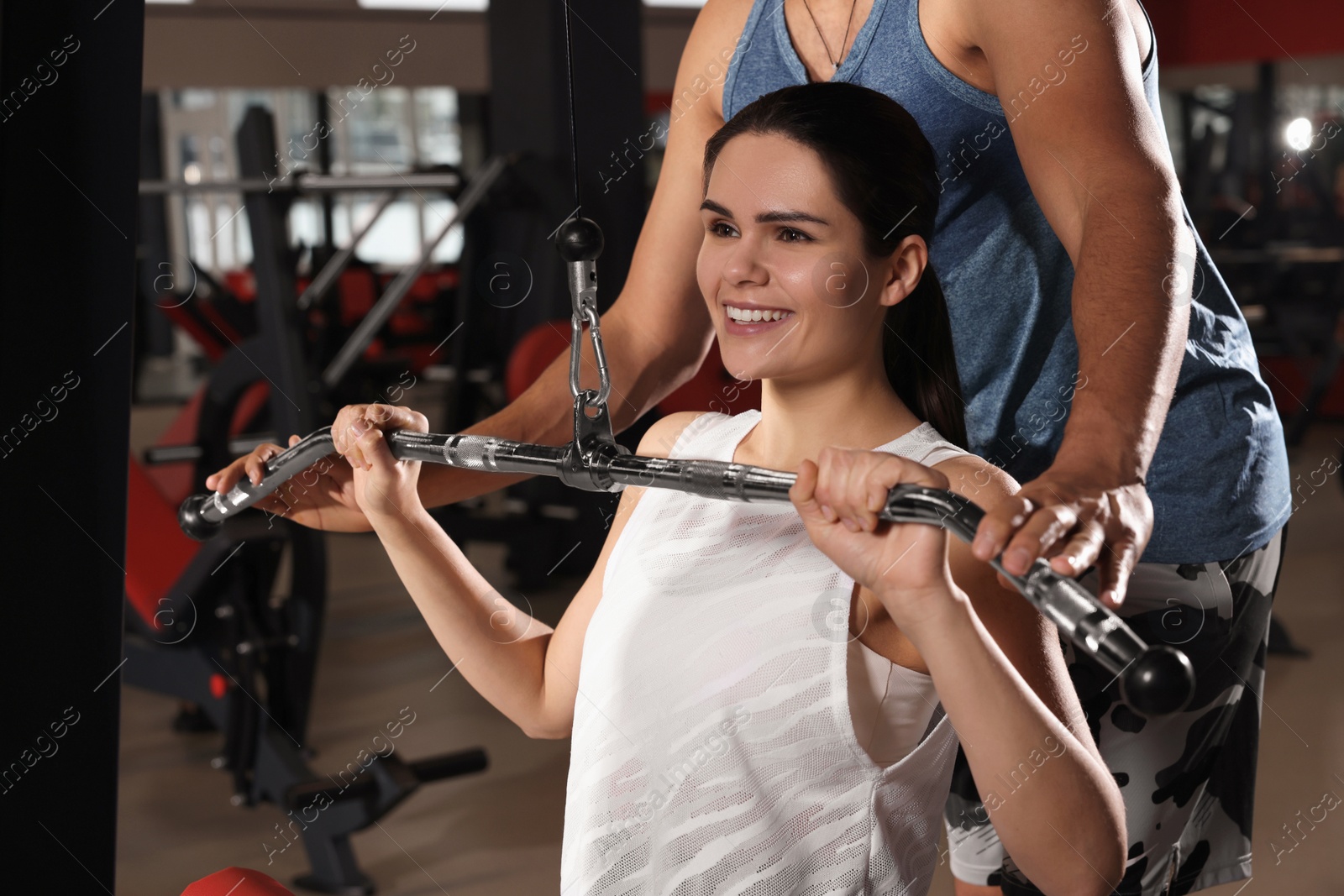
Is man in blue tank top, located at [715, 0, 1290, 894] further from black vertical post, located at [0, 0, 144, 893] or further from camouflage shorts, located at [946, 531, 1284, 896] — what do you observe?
black vertical post, located at [0, 0, 144, 893]

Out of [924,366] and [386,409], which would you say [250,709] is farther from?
[924,366]

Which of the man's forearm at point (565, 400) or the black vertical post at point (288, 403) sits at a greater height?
the man's forearm at point (565, 400)

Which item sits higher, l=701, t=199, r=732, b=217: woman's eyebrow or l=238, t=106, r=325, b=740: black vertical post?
l=701, t=199, r=732, b=217: woman's eyebrow

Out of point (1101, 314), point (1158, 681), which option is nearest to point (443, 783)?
point (1101, 314)

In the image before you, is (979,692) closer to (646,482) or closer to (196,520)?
(646,482)

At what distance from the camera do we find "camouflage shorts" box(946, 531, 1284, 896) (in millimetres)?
1306

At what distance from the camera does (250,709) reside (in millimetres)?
3156

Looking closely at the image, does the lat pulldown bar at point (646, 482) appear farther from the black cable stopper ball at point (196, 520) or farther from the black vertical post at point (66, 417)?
the black vertical post at point (66, 417)

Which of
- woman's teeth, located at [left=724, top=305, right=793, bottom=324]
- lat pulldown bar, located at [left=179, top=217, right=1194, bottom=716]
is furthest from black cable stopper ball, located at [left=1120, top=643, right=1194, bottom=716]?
woman's teeth, located at [left=724, top=305, right=793, bottom=324]

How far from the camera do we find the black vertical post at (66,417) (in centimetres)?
103

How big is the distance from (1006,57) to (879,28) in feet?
0.59

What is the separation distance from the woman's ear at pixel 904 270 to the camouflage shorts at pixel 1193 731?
372 mm

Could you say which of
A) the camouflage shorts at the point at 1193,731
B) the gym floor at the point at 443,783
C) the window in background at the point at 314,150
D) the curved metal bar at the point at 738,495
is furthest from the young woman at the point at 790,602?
the window in background at the point at 314,150

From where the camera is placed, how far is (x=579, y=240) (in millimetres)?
1012
